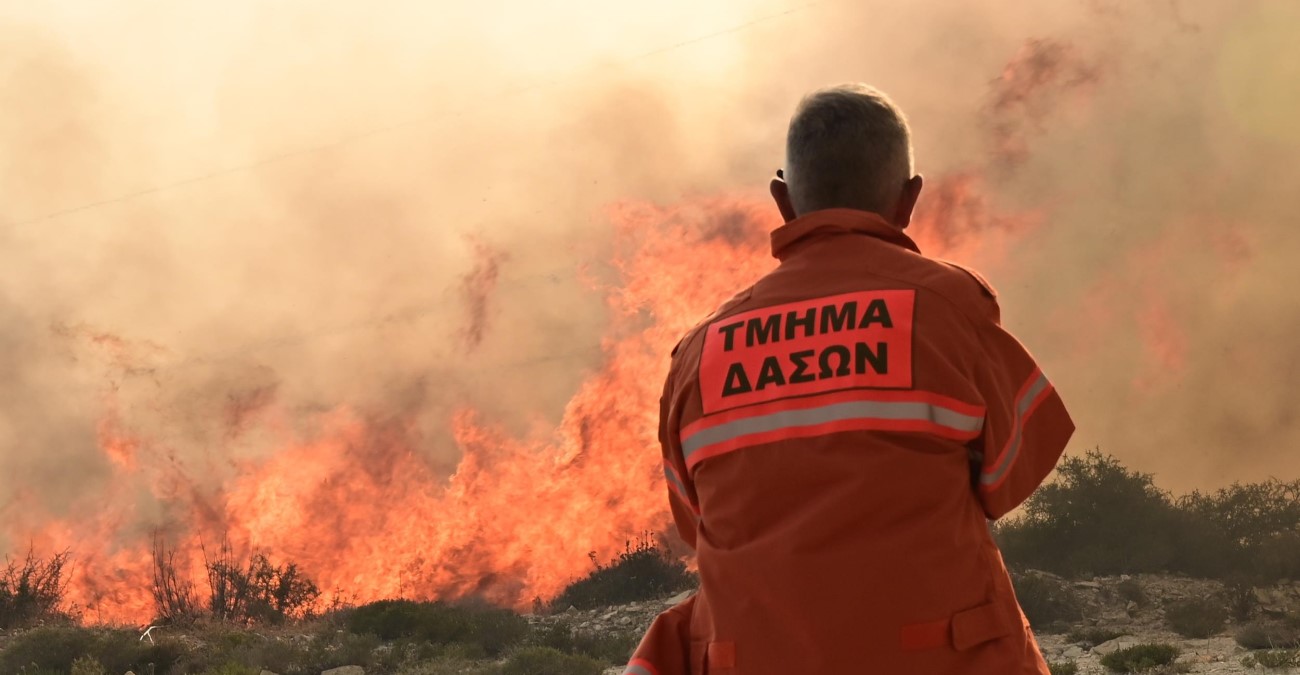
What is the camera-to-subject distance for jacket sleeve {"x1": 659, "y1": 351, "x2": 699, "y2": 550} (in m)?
2.55

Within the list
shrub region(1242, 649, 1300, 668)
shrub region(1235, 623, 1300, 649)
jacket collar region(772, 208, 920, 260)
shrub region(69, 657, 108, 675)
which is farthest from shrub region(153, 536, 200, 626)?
jacket collar region(772, 208, 920, 260)

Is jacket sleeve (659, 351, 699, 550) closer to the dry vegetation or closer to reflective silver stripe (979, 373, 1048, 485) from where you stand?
reflective silver stripe (979, 373, 1048, 485)

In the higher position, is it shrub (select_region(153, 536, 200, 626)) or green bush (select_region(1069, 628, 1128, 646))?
shrub (select_region(153, 536, 200, 626))

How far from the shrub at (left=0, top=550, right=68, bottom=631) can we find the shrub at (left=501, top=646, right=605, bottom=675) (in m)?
6.71

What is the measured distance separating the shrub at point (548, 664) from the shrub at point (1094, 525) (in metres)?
6.71

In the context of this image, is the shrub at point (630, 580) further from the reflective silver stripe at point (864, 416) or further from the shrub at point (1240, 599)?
the reflective silver stripe at point (864, 416)

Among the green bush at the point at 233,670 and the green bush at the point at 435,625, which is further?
the green bush at the point at 435,625

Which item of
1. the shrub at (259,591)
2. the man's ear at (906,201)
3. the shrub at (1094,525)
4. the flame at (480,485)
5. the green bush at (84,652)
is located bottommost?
the man's ear at (906,201)

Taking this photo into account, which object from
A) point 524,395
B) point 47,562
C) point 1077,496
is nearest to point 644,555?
point 524,395

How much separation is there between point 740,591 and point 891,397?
17.3 inches

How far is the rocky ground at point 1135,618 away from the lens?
11.0 metres

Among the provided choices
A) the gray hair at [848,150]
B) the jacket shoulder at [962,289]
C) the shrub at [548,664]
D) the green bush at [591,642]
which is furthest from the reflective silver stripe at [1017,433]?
the green bush at [591,642]

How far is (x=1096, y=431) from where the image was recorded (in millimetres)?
18312

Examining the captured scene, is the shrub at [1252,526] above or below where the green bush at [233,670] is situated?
above
